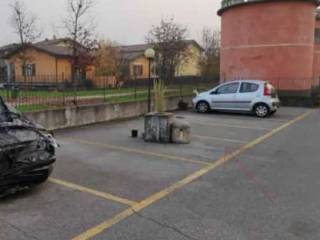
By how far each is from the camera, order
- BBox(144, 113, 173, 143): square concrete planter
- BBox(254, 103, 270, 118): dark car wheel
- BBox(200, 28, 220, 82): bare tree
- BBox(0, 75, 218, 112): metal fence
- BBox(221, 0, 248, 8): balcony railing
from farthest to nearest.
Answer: BBox(200, 28, 220, 82): bare tree, BBox(221, 0, 248, 8): balcony railing, BBox(254, 103, 270, 118): dark car wheel, BBox(0, 75, 218, 112): metal fence, BBox(144, 113, 173, 143): square concrete planter

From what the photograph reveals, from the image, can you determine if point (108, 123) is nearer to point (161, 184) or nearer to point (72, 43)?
point (161, 184)

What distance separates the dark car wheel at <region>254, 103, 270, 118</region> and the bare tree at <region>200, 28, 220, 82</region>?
686 inches

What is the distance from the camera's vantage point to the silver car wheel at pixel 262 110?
14914mm

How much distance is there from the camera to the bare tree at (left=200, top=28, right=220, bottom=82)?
36.5 meters

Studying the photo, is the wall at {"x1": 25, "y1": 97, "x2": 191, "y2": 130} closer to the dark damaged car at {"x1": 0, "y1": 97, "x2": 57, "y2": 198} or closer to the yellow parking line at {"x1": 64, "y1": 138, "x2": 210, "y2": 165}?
the yellow parking line at {"x1": 64, "y1": 138, "x2": 210, "y2": 165}

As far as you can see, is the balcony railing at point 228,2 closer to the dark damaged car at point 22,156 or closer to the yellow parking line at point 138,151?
the yellow parking line at point 138,151

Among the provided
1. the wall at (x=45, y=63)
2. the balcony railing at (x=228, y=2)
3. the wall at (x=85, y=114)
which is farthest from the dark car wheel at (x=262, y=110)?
the wall at (x=45, y=63)

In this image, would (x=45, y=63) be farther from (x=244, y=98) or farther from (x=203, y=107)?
(x=244, y=98)

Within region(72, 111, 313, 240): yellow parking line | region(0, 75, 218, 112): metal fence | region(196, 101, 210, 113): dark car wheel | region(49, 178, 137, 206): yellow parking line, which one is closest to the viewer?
region(72, 111, 313, 240): yellow parking line

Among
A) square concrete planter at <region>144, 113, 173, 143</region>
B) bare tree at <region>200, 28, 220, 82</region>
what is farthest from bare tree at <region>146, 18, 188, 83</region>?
square concrete planter at <region>144, 113, 173, 143</region>

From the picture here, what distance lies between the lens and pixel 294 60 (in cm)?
2109

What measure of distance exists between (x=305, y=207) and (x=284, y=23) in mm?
18343

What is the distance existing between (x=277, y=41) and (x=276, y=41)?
57 mm

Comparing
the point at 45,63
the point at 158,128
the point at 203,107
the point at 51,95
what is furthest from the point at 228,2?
the point at 45,63
